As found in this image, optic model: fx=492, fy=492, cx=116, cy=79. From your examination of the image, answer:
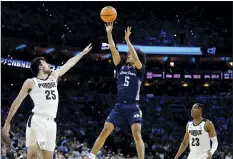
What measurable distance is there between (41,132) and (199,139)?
3478mm

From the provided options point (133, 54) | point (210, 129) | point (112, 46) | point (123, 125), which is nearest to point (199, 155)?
point (210, 129)

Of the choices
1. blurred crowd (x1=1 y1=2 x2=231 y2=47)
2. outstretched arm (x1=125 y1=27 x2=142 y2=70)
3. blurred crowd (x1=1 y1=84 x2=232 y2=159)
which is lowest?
blurred crowd (x1=1 y1=84 x2=232 y2=159)

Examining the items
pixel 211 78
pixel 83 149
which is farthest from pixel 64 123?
pixel 211 78

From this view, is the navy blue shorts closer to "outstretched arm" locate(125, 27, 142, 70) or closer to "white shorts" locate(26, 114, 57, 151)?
"outstretched arm" locate(125, 27, 142, 70)

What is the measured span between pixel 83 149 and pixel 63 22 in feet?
38.6

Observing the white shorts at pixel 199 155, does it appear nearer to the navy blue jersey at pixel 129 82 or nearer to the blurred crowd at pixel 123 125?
the navy blue jersey at pixel 129 82

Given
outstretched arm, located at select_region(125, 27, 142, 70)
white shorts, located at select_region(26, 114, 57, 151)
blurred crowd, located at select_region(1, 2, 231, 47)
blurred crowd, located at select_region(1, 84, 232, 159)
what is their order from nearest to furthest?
white shorts, located at select_region(26, 114, 57, 151) < outstretched arm, located at select_region(125, 27, 142, 70) < blurred crowd, located at select_region(1, 84, 232, 159) < blurred crowd, located at select_region(1, 2, 231, 47)

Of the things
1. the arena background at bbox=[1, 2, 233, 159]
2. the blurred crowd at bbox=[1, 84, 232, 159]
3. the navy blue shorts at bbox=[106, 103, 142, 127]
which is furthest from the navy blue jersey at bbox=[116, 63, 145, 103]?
the arena background at bbox=[1, 2, 233, 159]

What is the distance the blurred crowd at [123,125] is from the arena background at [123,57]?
58 mm

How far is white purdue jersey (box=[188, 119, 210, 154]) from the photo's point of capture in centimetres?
978

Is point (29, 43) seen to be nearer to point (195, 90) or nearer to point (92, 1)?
point (92, 1)

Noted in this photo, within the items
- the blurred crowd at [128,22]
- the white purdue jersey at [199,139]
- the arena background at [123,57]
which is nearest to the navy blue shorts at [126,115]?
the white purdue jersey at [199,139]

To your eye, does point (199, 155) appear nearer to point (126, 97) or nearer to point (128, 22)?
point (126, 97)

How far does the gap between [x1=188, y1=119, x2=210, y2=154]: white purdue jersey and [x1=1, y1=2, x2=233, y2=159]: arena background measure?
1128 centimetres
